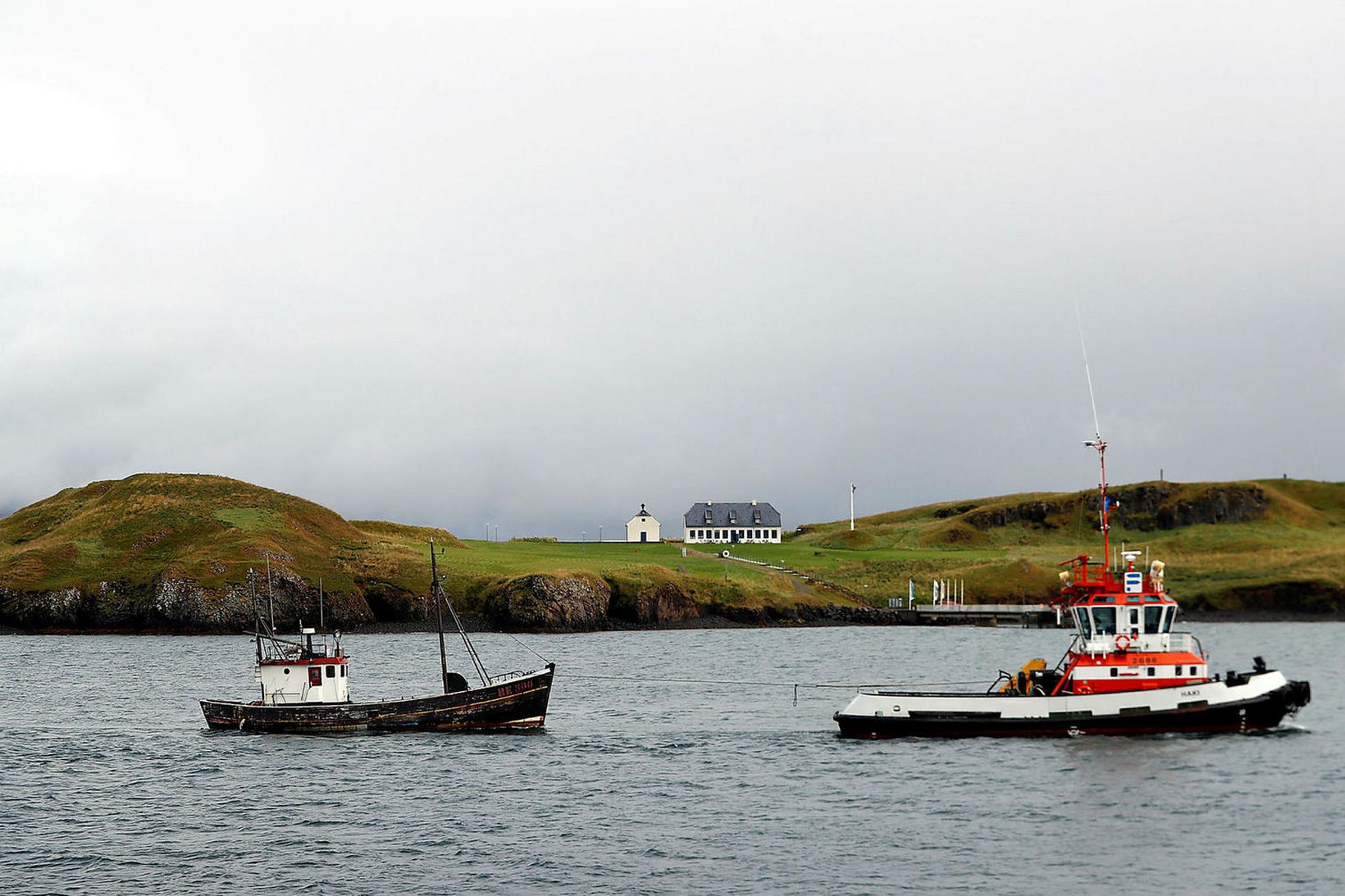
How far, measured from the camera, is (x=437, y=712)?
6181 cm

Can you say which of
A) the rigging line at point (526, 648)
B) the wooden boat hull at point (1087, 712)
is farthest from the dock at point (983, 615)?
the wooden boat hull at point (1087, 712)

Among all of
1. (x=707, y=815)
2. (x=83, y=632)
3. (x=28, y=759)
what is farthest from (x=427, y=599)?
(x=707, y=815)

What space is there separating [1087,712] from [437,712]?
3084 cm

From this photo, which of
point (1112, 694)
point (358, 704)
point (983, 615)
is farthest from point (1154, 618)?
point (983, 615)

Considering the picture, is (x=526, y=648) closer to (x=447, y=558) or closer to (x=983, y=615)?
(x=447, y=558)

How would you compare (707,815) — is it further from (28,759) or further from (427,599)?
(427,599)

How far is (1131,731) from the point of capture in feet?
179

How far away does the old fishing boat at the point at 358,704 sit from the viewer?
61.9m

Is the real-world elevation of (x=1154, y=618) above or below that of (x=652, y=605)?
above

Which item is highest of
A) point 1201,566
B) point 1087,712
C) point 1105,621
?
point 1201,566

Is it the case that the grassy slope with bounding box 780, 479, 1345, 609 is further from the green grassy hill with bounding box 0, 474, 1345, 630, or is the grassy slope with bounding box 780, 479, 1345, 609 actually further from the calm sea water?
the calm sea water

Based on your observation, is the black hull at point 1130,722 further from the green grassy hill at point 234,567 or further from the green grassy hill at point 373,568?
the green grassy hill at point 234,567

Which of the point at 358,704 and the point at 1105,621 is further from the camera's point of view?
the point at 358,704

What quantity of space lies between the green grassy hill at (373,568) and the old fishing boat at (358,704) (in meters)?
72.6
